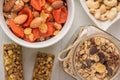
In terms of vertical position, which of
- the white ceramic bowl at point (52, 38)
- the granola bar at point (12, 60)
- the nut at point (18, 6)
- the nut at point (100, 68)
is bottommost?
the nut at point (100, 68)

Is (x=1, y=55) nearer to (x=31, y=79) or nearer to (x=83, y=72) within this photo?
(x=31, y=79)

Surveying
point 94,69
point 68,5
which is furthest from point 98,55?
point 68,5

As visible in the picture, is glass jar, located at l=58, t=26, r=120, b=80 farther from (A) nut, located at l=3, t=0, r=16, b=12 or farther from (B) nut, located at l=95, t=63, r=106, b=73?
(A) nut, located at l=3, t=0, r=16, b=12

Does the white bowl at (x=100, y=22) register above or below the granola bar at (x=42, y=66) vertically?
above

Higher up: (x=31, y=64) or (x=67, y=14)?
(x=67, y=14)

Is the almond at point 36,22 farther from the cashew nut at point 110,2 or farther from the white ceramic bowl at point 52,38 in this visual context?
the cashew nut at point 110,2

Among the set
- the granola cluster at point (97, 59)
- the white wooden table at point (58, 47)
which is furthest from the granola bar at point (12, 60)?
the granola cluster at point (97, 59)

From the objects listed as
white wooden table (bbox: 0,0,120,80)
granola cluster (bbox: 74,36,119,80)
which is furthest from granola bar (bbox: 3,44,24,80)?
granola cluster (bbox: 74,36,119,80)
